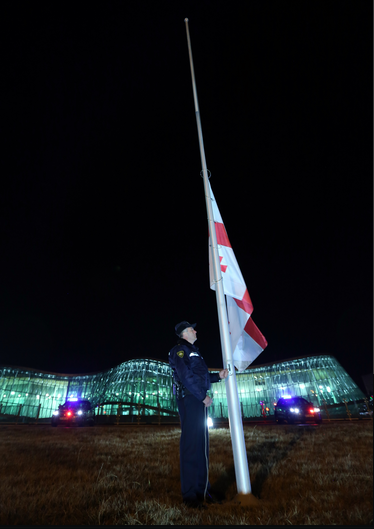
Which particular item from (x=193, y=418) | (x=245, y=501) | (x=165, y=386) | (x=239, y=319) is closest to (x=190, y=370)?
(x=193, y=418)

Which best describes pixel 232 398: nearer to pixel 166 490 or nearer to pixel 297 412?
pixel 166 490

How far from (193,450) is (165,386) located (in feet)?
223

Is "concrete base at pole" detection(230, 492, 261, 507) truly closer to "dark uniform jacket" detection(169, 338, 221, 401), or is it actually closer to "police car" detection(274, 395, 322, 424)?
"dark uniform jacket" detection(169, 338, 221, 401)

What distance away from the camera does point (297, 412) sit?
60.1 ft

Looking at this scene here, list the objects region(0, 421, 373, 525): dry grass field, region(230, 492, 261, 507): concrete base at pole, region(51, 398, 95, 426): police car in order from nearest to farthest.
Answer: region(0, 421, 373, 525): dry grass field, region(230, 492, 261, 507): concrete base at pole, region(51, 398, 95, 426): police car

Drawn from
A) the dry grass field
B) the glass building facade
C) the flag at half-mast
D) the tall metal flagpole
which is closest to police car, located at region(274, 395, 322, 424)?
the dry grass field

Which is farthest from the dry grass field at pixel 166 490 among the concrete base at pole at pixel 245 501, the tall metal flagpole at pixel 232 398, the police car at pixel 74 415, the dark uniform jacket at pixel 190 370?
the police car at pixel 74 415

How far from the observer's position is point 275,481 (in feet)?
12.9

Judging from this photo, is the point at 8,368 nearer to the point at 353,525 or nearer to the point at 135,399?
the point at 135,399

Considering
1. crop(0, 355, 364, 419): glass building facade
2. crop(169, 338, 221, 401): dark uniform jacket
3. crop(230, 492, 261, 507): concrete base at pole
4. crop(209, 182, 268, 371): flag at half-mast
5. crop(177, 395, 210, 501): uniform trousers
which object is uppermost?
crop(0, 355, 364, 419): glass building facade

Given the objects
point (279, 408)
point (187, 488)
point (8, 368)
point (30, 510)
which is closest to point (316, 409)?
point (279, 408)

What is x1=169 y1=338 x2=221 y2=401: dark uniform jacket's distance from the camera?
3.75 meters

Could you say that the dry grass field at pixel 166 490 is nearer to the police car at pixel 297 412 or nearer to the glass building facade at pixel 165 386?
the police car at pixel 297 412

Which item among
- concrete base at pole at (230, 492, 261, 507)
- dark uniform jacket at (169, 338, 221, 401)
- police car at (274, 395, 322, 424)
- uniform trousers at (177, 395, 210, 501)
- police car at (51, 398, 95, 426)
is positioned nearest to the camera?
concrete base at pole at (230, 492, 261, 507)
